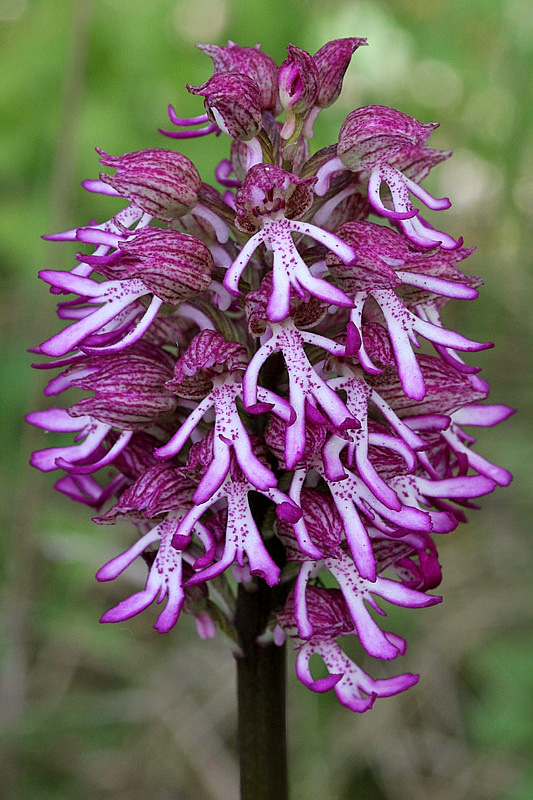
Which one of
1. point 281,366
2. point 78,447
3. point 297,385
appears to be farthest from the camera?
point 78,447

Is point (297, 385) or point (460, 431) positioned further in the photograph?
point (460, 431)

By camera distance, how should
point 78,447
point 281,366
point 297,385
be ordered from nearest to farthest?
1. point 297,385
2. point 281,366
3. point 78,447

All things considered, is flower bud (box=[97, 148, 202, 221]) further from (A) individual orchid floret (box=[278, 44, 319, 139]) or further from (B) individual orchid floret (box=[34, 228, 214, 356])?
(A) individual orchid floret (box=[278, 44, 319, 139])

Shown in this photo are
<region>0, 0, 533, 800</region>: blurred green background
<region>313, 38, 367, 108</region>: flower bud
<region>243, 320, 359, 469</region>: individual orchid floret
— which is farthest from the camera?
<region>0, 0, 533, 800</region>: blurred green background

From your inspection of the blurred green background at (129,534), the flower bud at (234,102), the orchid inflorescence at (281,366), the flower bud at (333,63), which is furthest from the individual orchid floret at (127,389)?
the blurred green background at (129,534)

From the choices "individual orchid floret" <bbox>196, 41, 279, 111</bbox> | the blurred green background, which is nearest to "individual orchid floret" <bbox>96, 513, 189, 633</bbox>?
"individual orchid floret" <bbox>196, 41, 279, 111</bbox>

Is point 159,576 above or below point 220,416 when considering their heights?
below

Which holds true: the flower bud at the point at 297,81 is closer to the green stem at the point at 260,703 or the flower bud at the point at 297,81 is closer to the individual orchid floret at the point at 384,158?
the individual orchid floret at the point at 384,158

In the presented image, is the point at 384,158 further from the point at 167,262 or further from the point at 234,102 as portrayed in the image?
the point at 167,262

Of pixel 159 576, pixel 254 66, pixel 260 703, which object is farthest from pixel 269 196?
pixel 260 703
